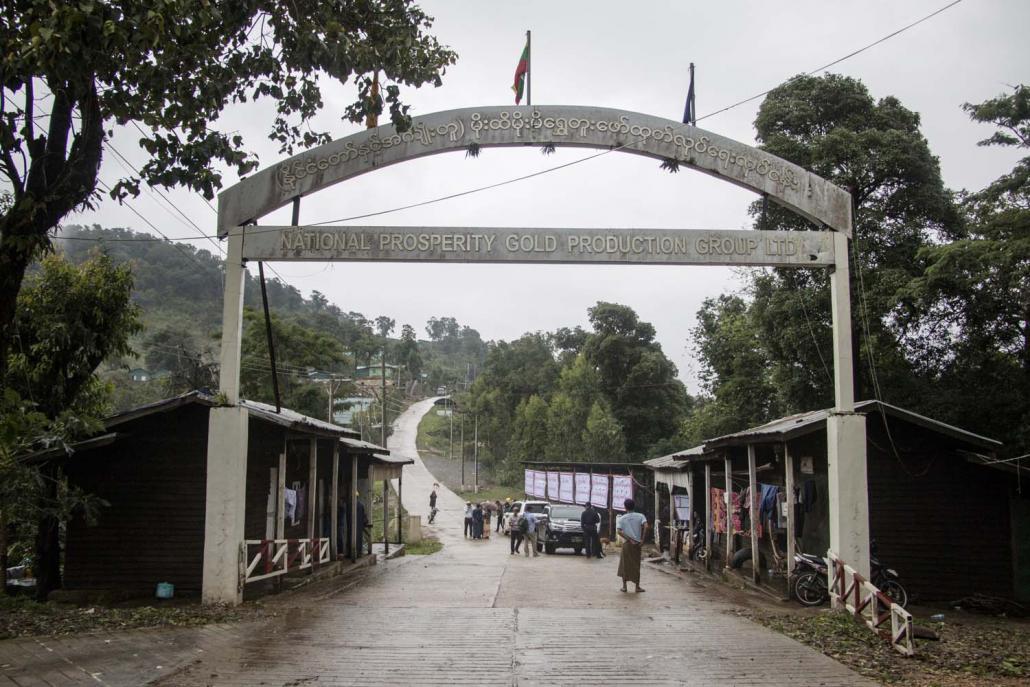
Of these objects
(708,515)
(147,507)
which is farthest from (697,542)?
(147,507)

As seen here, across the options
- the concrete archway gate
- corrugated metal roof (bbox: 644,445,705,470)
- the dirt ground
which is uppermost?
the concrete archway gate

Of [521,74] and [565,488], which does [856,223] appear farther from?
[565,488]

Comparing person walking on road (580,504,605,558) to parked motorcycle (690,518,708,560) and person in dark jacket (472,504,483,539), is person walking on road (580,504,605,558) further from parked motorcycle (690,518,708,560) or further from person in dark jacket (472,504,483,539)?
person in dark jacket (472,504,483,539)

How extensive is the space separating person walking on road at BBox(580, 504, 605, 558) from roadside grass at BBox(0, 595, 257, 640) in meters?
11.6

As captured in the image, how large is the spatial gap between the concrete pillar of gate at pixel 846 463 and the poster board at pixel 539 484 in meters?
27.3

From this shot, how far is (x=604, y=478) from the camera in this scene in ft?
106

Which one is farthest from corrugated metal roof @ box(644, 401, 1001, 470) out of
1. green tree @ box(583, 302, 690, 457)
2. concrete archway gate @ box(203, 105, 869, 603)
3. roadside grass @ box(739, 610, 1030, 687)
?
green tree @ box(583, 302, 690, 457)

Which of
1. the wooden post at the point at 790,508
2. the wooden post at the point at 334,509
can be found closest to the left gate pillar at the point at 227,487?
the wooden post at the point at 334,509

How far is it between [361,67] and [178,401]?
18.6 feet

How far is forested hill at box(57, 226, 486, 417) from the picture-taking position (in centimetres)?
4019

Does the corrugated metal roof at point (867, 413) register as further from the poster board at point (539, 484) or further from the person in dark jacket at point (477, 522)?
the poster board at point (539, 484)

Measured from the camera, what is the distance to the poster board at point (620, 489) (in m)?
31.3

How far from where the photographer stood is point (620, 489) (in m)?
31.7

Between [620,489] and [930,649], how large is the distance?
22820 millimetres
